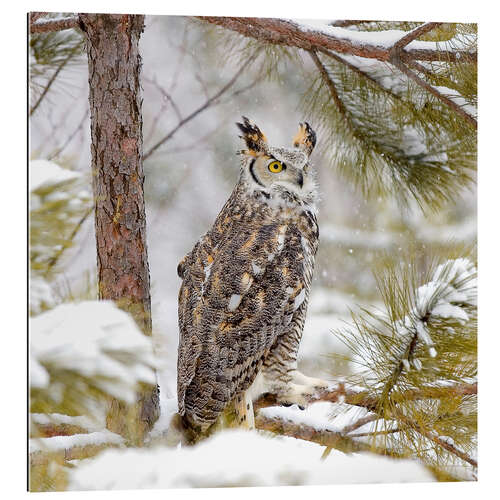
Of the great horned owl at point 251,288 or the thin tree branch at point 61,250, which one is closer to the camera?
the thin tree branch at point 61,250

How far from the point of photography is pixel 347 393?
2.48 meters

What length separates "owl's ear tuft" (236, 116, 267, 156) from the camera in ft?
7.84

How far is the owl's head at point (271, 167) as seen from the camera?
2381 mm

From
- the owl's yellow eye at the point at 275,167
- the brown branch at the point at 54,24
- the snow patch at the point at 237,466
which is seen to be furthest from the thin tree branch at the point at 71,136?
the snow patch at the point at 237,466

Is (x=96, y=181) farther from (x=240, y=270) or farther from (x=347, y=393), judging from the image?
(x=347, y=393)

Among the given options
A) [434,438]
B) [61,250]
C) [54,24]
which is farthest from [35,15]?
[434,438]

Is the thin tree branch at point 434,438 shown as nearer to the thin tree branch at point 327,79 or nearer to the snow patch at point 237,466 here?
the snow patch at point 237,466

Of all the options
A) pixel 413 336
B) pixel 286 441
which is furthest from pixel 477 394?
pixel 286 441

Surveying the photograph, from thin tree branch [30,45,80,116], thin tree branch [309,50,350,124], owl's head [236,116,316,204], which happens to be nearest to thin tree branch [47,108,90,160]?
thin tree branch [30,45,80,116]

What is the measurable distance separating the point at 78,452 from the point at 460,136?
5.27ft

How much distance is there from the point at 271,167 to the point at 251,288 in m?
0.38

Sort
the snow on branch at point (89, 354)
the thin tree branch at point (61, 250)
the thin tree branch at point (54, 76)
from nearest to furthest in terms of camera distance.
Answer: the snow on branch at point (89, 354) < the thin tree branch at point (61, 250) < the thin tree branch at point (54, 76)

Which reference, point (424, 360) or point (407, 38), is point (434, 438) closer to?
point (424, 360)

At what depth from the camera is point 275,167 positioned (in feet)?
7.82
